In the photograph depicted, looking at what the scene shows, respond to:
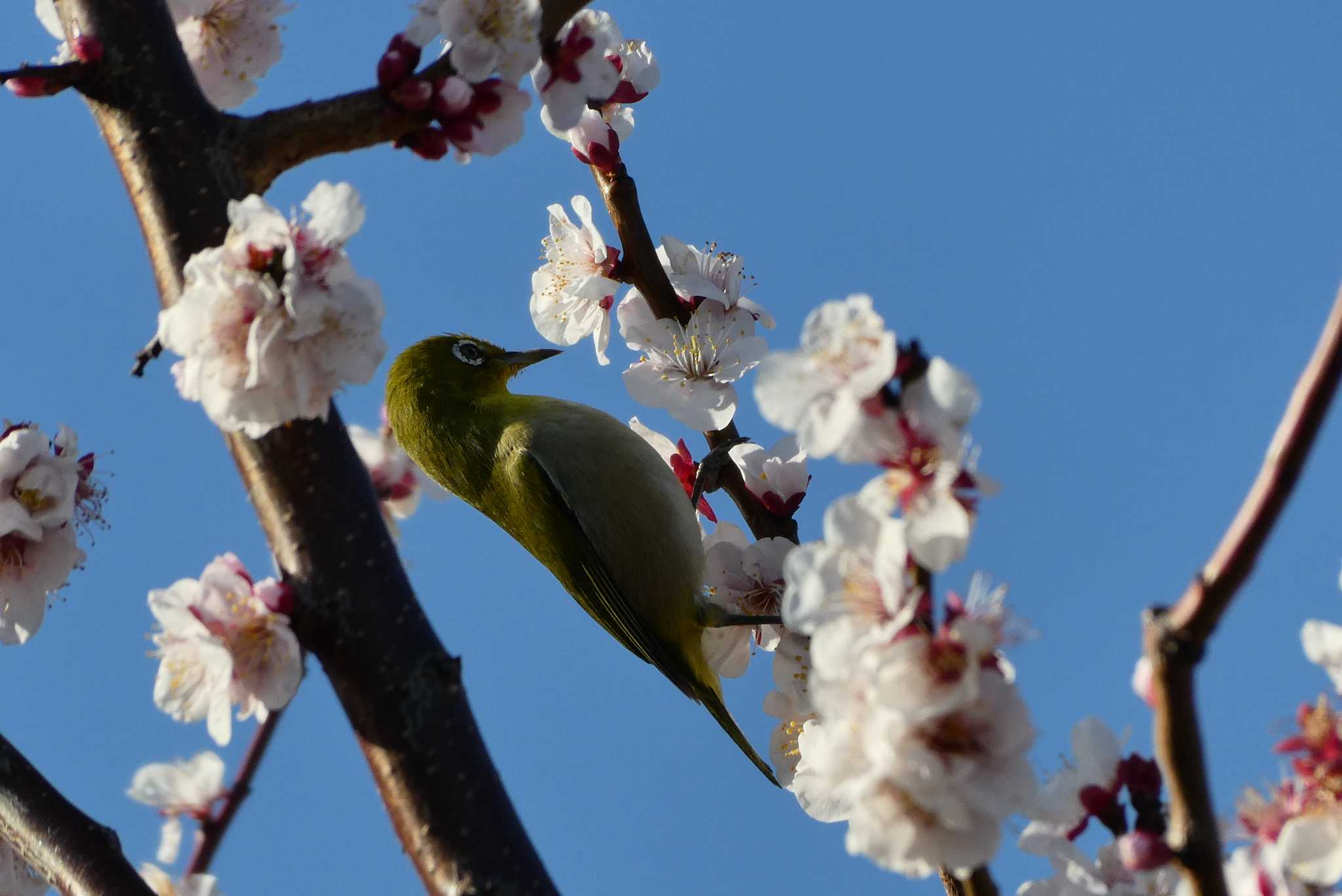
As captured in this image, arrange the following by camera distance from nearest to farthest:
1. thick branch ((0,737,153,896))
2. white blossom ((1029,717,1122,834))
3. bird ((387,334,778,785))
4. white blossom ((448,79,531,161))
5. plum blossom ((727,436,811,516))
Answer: white blossom ((1029,717,1122,834))
thick branch ((0,737,153,896))
white blossom ((448,79,531,161))
plum blossom ((727,436,811,516))
bird ((387,334,778,785))

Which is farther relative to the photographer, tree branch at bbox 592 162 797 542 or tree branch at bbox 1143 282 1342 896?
tree branch at bbox 592 162 797 542

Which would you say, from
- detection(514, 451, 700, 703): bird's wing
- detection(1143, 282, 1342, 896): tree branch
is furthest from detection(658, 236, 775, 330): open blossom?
detection(1143, 282, 1342, 896): tree branch

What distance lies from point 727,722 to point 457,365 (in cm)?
173

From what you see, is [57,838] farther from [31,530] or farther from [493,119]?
[493,119]

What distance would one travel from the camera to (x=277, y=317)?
2160 mm

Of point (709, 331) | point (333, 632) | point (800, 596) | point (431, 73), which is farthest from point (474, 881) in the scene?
point (709, 331)

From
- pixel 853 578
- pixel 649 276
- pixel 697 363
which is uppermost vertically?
pixel 649 276

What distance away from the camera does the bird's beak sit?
5.19 meters

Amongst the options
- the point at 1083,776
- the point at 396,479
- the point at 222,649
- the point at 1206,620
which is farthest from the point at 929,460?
the point at 396,479

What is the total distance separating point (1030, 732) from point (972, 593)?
0.64ft

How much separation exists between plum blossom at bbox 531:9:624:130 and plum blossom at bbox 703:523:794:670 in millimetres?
1250

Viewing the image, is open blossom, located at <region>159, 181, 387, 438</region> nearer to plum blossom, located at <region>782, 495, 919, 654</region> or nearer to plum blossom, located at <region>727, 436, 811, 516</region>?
plum blossom, located at <region>782, 495, 919, 654</region>

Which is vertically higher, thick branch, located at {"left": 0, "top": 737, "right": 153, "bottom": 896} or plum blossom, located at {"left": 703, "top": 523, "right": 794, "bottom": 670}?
plum blossom, located at {"left": 703, "top": 523, "right": 794, "bottom": 670}

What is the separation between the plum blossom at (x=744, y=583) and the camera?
345 centimetres
